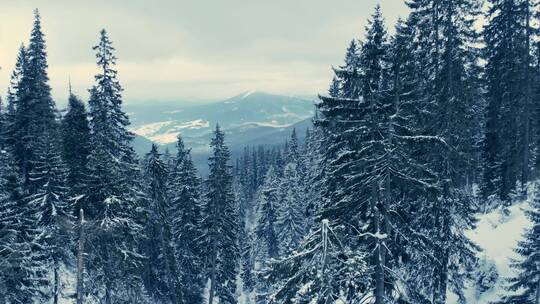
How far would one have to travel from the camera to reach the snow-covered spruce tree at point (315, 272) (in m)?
10.9

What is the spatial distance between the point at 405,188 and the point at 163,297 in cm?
3107

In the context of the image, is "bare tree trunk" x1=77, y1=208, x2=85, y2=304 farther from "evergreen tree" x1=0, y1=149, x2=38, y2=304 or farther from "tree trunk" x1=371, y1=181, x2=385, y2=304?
"tree trunk" x1=371, y1=181, x2=385, y2=304

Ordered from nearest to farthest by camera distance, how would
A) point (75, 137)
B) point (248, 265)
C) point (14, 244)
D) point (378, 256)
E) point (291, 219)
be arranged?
1. point (378, 256)
2. point (14, 244)
3. point (75, 137)
4. point (291, 219)
5. point (248, 265)

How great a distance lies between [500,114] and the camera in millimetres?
32875

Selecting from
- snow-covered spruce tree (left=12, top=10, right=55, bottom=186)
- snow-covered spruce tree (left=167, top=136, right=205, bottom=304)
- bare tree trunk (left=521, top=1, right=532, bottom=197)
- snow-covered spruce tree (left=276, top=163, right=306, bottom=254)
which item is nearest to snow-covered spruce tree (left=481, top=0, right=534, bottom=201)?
bare tree trunk (left=521, top=1, right=532, bottom=197)

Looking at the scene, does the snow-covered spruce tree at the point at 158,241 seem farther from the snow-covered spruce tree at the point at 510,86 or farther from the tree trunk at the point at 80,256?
the snow-covered spruce tree at the point at 510,86

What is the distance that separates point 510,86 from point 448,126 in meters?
14.1

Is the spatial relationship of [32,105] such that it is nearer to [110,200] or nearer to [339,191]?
[110,200]

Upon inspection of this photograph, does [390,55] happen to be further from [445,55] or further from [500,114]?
[500,114]

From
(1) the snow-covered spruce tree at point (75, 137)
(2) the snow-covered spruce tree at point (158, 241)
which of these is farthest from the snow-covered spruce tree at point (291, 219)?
(1) the snow-covered spruce tree at point (75, 137)

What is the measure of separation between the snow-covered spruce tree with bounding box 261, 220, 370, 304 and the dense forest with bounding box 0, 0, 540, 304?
6 cm

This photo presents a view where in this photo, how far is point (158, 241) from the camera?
40031mm

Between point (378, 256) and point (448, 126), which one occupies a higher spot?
point (448, 126)

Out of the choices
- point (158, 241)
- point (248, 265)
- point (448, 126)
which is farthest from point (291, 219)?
point (448, 126)
